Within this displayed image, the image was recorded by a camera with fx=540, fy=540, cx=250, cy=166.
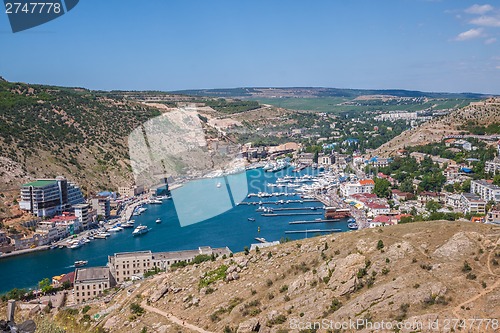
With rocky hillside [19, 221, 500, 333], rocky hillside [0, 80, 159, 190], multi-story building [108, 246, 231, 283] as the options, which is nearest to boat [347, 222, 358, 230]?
multi-story building [108, 246, 231, 283]

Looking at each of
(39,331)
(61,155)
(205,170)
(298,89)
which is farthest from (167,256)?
(298,89)

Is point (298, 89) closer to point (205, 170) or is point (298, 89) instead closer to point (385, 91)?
point (385, 91)

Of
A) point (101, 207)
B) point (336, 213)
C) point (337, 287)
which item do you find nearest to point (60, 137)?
point (101, 207)

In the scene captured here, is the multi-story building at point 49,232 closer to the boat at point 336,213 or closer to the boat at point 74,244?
the boat at point 74,244

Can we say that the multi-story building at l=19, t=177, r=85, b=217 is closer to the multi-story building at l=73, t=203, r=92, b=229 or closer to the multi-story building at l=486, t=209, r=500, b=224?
the multi-story building at l=73, t=203, r=92, b=229

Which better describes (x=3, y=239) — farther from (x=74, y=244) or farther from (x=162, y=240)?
(x=162, y=240)
